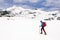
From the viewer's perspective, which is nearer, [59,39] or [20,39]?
[20,39]

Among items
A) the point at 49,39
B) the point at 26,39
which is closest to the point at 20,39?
the point at 26,39

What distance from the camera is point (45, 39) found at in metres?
9.80

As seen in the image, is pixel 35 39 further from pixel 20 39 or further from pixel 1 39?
pixel 1 39

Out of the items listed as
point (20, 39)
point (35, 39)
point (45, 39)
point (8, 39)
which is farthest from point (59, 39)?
point (8, 39)

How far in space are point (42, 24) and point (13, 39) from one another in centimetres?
321

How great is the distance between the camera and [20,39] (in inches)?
372

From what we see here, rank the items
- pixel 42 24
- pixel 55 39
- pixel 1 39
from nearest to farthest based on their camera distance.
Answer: pixel 1 39, pixel 55 39, pixel 42 24

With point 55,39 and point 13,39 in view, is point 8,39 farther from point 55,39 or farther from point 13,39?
point 55,39

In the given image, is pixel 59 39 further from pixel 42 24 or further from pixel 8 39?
pixel 8 39

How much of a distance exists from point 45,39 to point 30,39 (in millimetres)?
943

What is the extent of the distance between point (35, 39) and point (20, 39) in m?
0.93

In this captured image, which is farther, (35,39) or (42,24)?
(42,24)

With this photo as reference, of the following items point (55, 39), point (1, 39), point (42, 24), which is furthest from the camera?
point (42, 24)

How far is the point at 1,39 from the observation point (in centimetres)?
934
